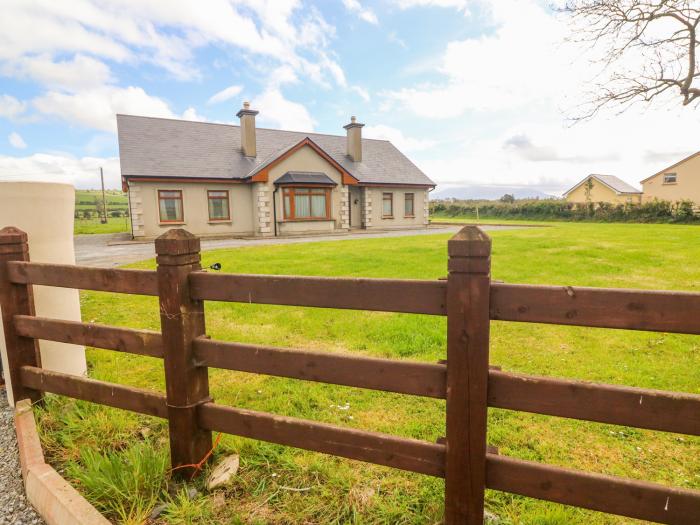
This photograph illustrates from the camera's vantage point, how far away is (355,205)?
30000mm

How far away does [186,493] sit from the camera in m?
2.78

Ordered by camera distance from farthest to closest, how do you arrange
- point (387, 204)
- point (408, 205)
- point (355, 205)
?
point (408, 205) < point (387, 204) < point (355, 205)

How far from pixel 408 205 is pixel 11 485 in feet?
98.6

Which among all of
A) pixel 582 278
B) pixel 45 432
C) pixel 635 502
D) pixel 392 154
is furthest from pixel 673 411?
pixel 392 154

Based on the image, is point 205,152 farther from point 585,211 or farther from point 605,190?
point 605,190

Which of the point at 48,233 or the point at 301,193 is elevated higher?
the point at 301,193

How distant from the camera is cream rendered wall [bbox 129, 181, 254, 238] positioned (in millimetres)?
22172

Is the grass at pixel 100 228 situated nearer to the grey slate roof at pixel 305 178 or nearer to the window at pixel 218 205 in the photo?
the window at pixel 218 205

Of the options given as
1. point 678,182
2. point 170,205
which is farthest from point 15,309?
point 678,182

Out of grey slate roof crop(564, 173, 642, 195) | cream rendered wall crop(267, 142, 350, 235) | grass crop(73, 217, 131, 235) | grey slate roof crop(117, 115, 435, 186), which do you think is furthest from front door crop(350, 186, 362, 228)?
grey slate roof crop(564, 173, 642, 195)

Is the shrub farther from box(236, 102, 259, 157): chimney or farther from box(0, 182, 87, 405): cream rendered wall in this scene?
box(236, 102, 259, 157): chimney

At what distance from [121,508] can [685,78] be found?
67.3ft

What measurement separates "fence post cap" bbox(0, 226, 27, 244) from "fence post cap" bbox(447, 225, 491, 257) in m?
3.69

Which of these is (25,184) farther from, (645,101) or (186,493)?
(645,101)
